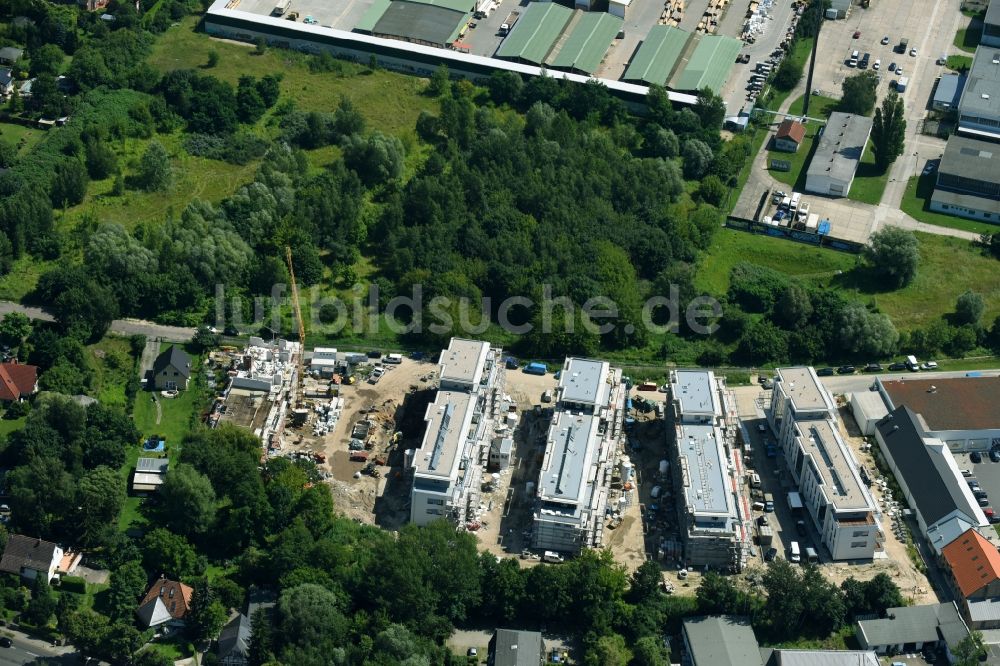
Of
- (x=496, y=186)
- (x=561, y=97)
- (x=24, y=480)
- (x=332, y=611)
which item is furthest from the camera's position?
(x=561, y=97)

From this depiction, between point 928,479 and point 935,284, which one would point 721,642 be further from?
point 935,284

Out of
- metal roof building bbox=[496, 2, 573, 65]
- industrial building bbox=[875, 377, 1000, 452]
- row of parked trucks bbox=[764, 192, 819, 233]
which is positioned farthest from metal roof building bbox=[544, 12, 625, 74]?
industrial building bbox=[875, 377, 1000, 452]

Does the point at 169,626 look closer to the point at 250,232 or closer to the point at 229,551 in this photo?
the point at 229,551

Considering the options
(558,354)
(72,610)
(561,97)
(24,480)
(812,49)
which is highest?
(812,49)

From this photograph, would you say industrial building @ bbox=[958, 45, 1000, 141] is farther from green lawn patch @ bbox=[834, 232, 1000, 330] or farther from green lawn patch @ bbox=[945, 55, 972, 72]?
green lawn patch @ bbox=[834, 232, 1000, 330]

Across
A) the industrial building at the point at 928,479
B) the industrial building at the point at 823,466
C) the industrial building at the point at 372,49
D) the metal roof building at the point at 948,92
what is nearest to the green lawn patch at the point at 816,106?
the metal roof building at the point at 948,92

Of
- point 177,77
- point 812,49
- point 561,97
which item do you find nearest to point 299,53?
point 177,77

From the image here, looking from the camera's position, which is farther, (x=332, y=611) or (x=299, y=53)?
(x=299, y=53)
